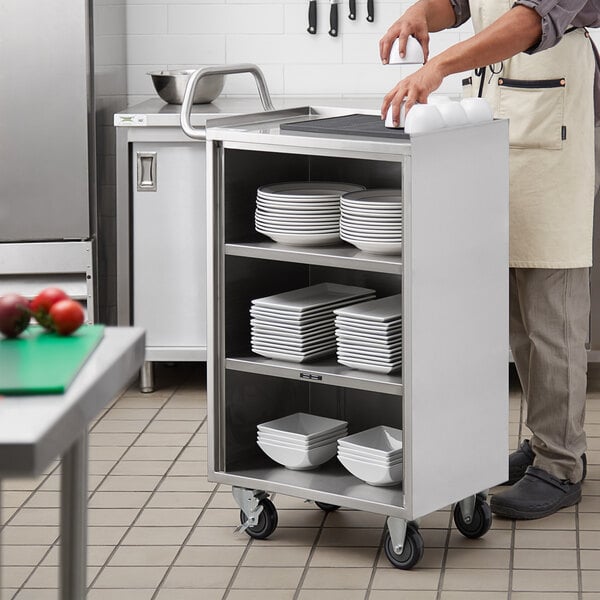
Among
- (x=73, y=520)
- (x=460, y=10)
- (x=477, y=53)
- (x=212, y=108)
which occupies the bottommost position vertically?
(x=73, y=520)

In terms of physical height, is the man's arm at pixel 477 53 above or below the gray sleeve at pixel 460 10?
below

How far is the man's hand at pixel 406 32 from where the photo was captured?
11.0 ft

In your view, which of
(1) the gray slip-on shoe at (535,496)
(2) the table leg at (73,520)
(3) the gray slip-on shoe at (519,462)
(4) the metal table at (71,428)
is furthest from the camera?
(3) the gray slip-on shoe at (519,462)

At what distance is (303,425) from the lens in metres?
3.64

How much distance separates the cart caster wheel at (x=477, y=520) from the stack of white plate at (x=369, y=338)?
1.60 feet

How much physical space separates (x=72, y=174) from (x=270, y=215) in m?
1.72

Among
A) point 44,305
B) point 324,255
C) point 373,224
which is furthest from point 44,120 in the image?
point 44,305

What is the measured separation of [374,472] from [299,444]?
0.80ft

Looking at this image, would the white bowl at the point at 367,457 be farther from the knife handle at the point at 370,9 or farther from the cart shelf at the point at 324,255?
the knife handle at the point at 370,9

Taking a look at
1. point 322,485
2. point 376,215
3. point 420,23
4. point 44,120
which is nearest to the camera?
point 376,215

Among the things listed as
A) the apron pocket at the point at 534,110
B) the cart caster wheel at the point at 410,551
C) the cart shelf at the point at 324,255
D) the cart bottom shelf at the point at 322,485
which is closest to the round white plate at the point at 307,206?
the cart shelf at the point at 324,255

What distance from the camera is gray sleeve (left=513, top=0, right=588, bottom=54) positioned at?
10.5 feet

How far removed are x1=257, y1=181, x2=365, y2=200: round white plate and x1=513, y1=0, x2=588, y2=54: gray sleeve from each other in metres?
0.63

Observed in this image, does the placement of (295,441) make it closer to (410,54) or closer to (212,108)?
(410,54)
